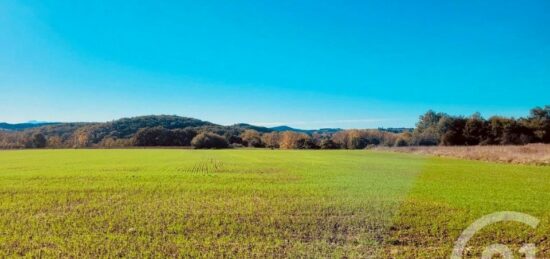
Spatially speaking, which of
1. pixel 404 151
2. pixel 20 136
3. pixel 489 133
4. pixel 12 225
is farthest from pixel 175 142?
pixel 12 225

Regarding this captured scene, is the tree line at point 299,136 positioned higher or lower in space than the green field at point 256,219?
higher

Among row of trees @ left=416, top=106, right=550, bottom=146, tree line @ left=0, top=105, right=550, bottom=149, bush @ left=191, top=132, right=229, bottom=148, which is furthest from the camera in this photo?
bush @ left=191, top=132, right=229, bottom=148

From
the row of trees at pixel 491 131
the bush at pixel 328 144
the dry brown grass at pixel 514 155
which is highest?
the row of trees at pixel 491 131

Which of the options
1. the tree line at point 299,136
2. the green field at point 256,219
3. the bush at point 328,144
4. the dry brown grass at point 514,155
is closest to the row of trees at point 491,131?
the tree line at point 299,136

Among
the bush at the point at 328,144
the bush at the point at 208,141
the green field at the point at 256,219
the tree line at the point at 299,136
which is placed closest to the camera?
the green field at the point at 256,219

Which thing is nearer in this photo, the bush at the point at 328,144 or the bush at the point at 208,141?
the bush at the point at 208,141

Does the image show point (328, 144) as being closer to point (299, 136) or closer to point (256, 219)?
point (299, 136)

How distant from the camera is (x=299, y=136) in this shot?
118000 millimetres

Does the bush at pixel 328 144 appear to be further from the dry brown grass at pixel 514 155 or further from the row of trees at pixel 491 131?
the dry brown grass at pixel 514 155

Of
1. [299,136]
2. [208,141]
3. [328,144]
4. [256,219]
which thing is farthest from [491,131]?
[256,219]

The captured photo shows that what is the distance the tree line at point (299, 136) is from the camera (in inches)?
3376

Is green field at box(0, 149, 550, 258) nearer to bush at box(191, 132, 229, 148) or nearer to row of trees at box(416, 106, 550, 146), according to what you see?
row of trees at box(416, 106, 550, 146)

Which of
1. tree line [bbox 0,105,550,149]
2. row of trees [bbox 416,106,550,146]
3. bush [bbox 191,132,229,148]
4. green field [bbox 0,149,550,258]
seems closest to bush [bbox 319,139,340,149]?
tree line [bbox 0,105,550,149]

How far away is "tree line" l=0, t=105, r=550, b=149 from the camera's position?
85.8 metres
